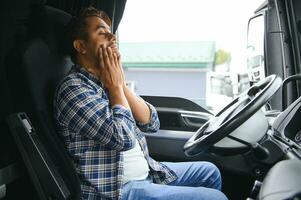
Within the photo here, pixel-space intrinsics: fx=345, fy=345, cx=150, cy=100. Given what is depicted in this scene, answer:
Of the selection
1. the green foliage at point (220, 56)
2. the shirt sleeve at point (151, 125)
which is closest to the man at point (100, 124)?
the shirt sleeve at point (151, 125)

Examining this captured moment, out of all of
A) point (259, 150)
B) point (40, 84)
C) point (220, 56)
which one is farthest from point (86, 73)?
point (220, 56)

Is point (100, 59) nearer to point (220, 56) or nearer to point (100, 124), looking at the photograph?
point (100, 124)

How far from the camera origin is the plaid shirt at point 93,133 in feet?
3.77

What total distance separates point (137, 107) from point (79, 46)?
0.35m

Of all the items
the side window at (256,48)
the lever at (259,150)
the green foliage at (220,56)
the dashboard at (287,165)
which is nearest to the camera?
the dashboard at (287,165)

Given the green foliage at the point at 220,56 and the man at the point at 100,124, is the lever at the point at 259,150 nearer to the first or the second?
the man at the point at 100,124

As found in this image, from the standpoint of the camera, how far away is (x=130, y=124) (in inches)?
47.7

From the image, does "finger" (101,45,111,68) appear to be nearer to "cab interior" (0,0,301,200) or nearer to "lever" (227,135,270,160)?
"cab interior" (0,0,301,200)

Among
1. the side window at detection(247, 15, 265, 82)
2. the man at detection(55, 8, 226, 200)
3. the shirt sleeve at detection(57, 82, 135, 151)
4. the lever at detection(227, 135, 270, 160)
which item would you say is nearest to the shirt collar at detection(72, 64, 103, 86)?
the man at detection(55, 8, 226, 200)

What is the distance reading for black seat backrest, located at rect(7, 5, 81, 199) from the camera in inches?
45.6

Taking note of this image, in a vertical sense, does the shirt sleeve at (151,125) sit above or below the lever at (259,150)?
above

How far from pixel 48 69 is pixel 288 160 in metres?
0.89

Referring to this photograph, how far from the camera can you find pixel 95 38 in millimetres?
1349

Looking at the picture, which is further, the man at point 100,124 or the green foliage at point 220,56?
the green foliage at point 220,56
